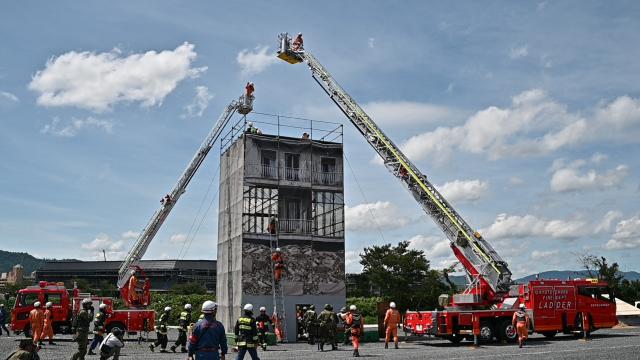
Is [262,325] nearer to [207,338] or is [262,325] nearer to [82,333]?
[82,333]

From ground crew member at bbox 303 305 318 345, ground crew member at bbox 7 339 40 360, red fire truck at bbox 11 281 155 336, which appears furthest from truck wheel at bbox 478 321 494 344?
ground crew member at bbox 7 339 40 360

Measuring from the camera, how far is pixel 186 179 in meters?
45.0

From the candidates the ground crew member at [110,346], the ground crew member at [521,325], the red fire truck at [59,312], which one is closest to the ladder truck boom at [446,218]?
the ground crew member at [521,325]

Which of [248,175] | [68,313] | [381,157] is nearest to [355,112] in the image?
[381,157]

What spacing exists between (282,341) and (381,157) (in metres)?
11.9

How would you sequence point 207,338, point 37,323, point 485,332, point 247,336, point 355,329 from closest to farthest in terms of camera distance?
point 207,338 < point 247,336 < point 355,329 < point 37,323 < point 485,332

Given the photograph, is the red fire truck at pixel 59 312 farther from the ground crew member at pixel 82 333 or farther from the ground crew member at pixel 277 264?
the ground crew member at pixel 82 333

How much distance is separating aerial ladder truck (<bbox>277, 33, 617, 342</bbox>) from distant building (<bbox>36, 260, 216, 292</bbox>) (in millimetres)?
94845

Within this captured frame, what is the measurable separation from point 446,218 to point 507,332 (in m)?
7.26

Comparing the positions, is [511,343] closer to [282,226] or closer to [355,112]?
[282,226]

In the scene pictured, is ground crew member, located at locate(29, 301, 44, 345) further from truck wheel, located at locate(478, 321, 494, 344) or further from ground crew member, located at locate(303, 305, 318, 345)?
truck wheel, located at locate(478, 321, 494, 344)

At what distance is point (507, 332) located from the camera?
25469 millimetres

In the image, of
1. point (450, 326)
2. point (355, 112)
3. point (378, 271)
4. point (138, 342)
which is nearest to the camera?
point (450, 326)

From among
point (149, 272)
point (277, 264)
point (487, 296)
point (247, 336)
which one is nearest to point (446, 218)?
point (487, 296)
